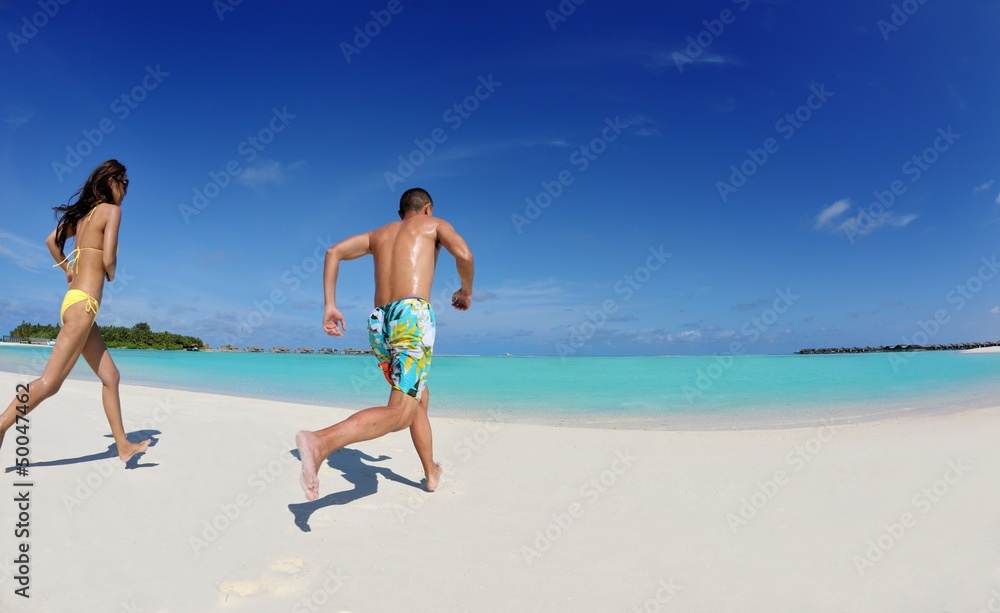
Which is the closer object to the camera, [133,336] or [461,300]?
[461,300]

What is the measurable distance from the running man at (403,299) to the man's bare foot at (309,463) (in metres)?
0.39

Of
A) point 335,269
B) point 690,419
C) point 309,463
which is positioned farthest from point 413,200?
point 690,419

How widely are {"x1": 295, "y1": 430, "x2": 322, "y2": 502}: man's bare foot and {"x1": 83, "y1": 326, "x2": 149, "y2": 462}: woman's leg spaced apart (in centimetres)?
208

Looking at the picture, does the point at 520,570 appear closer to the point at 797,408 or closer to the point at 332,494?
the point at 332,494

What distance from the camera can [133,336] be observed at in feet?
212

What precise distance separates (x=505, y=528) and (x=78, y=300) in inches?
126

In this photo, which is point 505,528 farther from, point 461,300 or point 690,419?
point 690,419

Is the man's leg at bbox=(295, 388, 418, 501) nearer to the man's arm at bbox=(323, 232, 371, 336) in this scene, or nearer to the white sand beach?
the white sand beach

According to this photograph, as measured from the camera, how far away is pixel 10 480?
307cm

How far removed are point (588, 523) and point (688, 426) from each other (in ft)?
15.9

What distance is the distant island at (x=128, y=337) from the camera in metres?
64.0

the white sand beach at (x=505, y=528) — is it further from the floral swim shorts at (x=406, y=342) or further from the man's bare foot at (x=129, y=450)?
the floral swim shorts at (x=406, y=342)

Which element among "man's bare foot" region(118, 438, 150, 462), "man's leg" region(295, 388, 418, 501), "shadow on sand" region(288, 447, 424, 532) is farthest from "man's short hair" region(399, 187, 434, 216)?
"man's bare foot" region(118, 438, 150, 462)

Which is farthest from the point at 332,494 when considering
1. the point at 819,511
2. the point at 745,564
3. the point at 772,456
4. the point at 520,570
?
the point at 772,456
